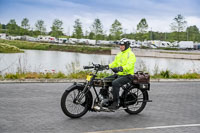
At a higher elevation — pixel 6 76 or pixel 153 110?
pixel 6 76

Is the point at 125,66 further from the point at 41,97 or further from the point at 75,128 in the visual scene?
the point at 41,97

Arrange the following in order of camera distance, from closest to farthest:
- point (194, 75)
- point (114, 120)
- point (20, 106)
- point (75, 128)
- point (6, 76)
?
point (75, 128)
point (114, 120)
point (20, 106)
point (6, 76)
point (194, 75)

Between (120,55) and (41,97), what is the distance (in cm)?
357

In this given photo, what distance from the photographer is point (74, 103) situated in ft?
22.8

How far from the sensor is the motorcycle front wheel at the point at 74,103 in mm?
6840

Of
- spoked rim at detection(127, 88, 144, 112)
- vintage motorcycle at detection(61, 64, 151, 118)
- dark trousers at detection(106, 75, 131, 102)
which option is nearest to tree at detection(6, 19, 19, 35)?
spoked rim at detection(127, 88, 144, 112)

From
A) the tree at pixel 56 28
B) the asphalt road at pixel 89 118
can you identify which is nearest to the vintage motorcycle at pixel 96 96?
the asphalt road at pixel 89 118

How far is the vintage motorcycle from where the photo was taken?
22.7 feet

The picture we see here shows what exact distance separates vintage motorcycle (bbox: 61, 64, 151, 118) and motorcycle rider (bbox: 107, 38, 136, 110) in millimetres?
139

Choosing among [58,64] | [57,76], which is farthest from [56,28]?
[57,76]

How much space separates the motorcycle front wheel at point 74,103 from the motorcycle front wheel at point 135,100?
1109 millimetres

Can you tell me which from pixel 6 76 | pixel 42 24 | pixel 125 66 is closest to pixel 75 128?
pixel 125 66

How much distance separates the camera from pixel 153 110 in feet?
27.8

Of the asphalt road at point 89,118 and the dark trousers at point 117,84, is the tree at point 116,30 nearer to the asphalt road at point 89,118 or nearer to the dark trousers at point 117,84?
the asphalt road at point 89,118
